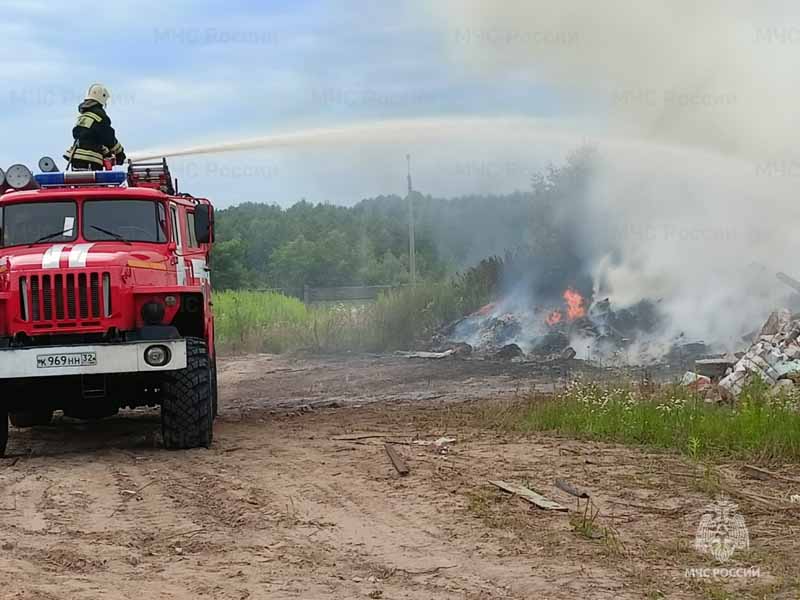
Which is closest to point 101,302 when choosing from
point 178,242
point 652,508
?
point 178,242

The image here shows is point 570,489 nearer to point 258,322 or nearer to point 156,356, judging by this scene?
point 156,356

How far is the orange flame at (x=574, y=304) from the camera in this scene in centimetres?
2134

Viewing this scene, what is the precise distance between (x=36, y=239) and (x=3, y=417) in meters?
1.84

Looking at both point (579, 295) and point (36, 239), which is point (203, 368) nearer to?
point (36, 239)

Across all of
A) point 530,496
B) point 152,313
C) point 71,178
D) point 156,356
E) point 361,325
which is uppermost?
point 71,178

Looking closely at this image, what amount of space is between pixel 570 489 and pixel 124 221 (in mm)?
5562

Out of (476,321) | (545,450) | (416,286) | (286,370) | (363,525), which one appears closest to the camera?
(363,525)

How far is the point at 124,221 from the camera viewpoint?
11.2m

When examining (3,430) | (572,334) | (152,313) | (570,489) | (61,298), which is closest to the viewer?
(570,489)

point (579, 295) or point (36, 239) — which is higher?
point (36, 239)

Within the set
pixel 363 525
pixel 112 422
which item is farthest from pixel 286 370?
pixel 363 525

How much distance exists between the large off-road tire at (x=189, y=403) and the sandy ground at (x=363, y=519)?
233 millimetres

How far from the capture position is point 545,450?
33.4ft

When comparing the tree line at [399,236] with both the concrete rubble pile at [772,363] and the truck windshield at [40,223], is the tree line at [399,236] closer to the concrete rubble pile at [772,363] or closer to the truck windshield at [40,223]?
the concrete rubble pile at [772,363]
